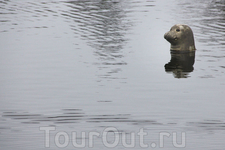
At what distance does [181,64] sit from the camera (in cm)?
2305

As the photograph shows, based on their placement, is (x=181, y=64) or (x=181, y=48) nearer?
(x=181, y=64)

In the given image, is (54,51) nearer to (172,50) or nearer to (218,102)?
(172,50)

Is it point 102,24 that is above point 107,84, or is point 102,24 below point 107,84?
below

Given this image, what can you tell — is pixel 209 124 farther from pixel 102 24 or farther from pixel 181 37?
pixel 102 24

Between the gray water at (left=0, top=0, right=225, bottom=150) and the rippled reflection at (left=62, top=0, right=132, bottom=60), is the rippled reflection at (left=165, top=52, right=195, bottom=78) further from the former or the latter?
the rippled reflection at (left=62, top=0, right=132, bottom=60)

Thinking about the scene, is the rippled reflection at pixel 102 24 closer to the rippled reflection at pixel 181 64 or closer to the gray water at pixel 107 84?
the gray water at pixel 107 84

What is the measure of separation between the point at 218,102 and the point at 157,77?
4070 mm

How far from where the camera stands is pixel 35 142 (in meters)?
13.7

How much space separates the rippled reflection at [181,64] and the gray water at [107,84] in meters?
0.13

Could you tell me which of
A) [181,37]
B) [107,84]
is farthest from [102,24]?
[107,84]

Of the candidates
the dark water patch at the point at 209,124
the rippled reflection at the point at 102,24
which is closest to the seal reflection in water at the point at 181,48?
the rippled reflection at the point at 102,24

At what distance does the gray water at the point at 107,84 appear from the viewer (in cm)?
1423

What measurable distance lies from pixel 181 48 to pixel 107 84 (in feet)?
23.3

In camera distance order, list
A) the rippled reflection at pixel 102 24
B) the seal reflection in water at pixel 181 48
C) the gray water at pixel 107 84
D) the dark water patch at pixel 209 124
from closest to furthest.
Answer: the gray water at pixel 107 84 < the dark water patch at pixel 209 124 < the seal reflection in water at pixel 181 48 < the rippled reflection at pixel 102 24
